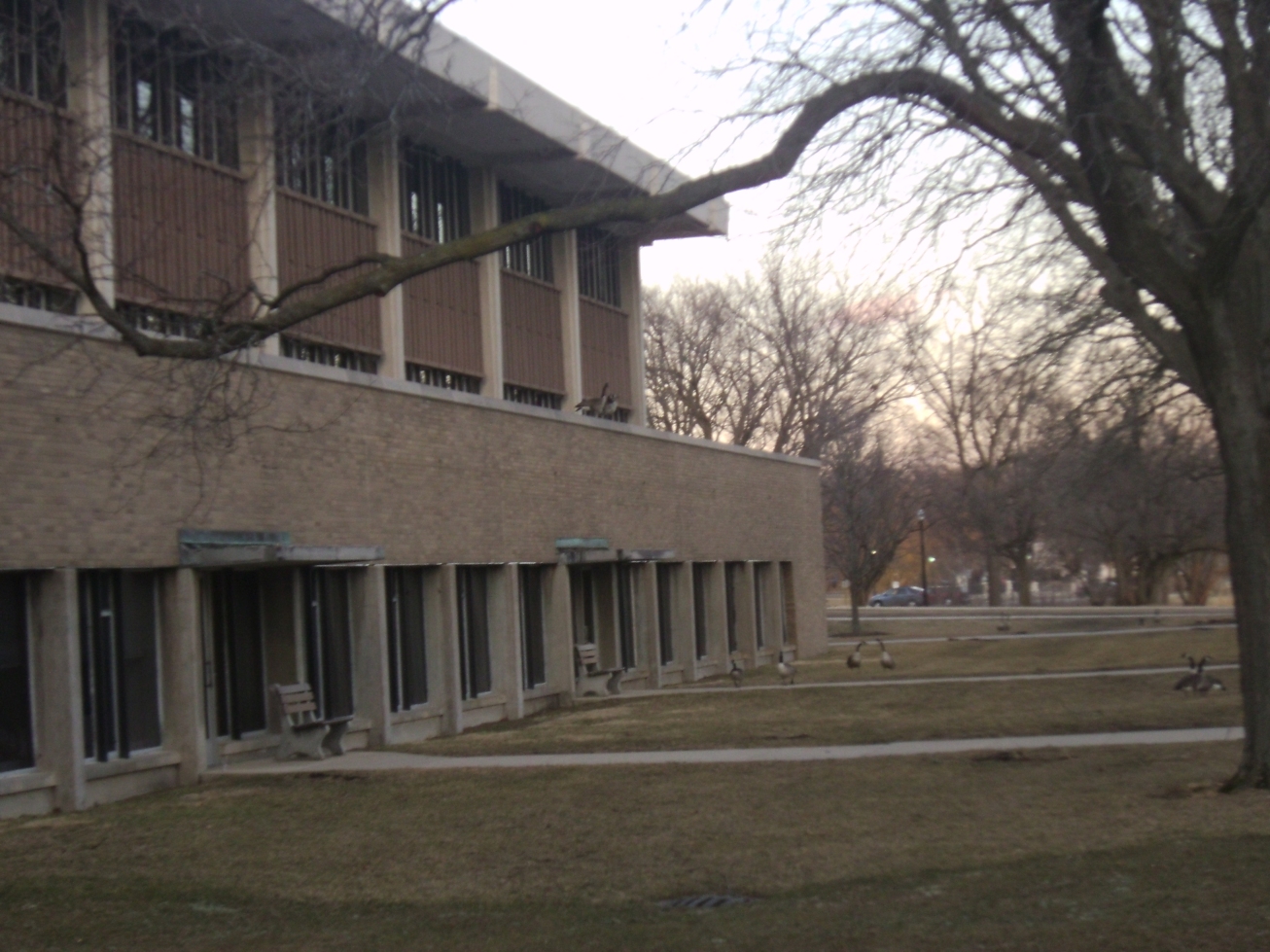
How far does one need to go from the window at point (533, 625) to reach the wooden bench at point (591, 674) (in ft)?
2.85

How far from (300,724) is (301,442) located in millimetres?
3378

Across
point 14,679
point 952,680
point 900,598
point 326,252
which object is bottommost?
point 900,598

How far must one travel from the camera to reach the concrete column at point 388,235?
75.6ft

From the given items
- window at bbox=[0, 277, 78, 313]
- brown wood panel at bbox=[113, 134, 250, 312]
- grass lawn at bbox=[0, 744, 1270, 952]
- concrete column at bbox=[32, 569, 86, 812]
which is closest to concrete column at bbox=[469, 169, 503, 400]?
brown wood panel at bbox=[113, 134, 250, 312]

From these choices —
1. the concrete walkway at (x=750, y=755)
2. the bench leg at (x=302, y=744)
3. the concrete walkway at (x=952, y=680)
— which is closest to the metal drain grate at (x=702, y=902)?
the concrete walkway at (x=750, y=755)

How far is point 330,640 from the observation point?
61.0ft

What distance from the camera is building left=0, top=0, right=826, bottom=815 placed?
1330 cm

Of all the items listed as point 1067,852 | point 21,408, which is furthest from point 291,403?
point 1067,852

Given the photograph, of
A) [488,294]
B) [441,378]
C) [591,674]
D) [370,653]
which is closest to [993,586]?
[591,674]

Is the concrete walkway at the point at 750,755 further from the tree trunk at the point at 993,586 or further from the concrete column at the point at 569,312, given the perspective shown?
the tree trunk at the point at 993,586

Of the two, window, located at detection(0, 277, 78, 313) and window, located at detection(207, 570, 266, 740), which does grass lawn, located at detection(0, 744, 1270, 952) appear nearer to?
window, located at detection(207, 570, 266, 740)

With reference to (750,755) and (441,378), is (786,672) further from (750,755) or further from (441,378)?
(750,755)

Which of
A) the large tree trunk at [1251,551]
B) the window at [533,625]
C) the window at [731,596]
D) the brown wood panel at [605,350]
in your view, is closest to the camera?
the large tree trunk at [1251,551]

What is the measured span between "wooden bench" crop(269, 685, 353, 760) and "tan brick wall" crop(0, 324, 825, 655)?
182 cm
